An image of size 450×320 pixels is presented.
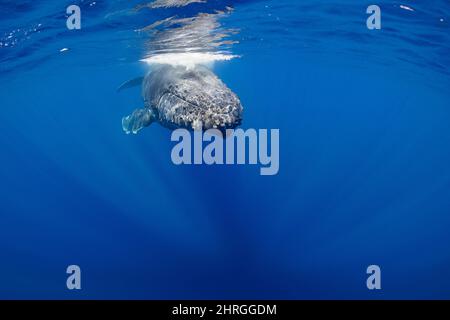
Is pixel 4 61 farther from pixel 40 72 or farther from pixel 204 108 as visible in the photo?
pixel 204 108

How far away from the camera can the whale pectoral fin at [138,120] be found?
10141 millimetres

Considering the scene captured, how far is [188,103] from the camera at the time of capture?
848 centimetres

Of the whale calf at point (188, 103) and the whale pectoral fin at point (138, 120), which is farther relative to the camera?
the whale pectoral fin at point (138, 120)

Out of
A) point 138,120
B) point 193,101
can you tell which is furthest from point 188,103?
point 138,120

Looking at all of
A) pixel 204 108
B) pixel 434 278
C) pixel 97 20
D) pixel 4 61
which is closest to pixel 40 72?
pixel 4 61

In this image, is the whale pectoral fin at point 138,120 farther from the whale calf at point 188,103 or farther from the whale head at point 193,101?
the whale head at point 193,101

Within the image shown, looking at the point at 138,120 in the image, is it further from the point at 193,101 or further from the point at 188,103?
the point at 193,101

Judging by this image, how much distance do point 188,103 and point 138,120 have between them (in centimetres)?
243

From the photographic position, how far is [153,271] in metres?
19.1

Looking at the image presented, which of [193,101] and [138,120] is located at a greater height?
[138,120]

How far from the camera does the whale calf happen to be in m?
7.88

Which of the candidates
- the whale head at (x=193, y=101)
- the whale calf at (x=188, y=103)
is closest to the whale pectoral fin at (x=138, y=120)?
the whale calf at (x=188, y=103)

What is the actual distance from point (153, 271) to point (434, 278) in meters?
16.5

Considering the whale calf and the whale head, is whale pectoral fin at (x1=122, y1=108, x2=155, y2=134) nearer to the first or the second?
the whale calf
